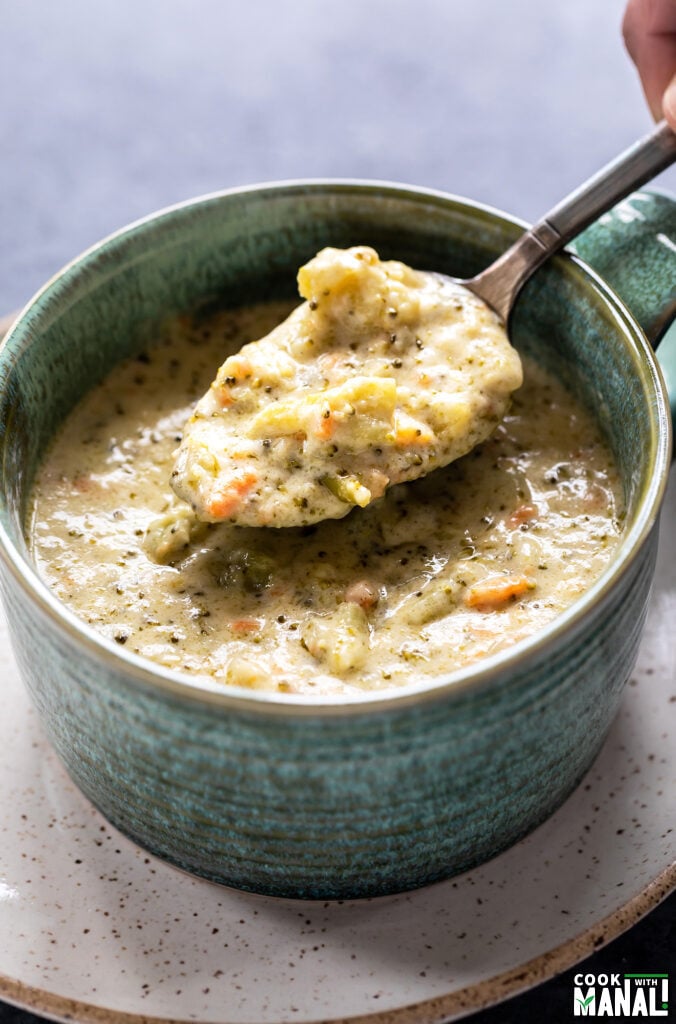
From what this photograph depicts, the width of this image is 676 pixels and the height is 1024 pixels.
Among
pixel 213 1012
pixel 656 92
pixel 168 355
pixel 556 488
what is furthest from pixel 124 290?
pixel 213 1012

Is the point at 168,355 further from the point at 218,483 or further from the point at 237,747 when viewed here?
the point at 237,747

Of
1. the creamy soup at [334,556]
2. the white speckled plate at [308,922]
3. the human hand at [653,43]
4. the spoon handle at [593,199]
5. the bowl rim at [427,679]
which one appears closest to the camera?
the bowl rim at [427,679]

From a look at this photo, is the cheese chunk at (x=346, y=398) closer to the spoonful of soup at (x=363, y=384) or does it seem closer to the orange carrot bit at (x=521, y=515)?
the spoonful of soup at (x=363, y=384)

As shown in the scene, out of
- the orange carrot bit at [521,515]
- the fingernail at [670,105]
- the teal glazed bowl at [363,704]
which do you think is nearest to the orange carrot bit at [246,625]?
the teal glazed bowl at [363,704]

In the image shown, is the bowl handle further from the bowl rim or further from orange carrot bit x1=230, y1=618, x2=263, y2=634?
orange carrot bit x1=230, y1=618, x2=263, y2=634

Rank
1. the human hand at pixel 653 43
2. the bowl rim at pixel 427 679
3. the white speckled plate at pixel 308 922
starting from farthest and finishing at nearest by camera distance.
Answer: the human hand at pixel 653 43, the white speckled plate at pixel 308 922, the bowl rim at pixel 427 679

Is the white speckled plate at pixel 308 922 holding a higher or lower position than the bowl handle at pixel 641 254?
lower
